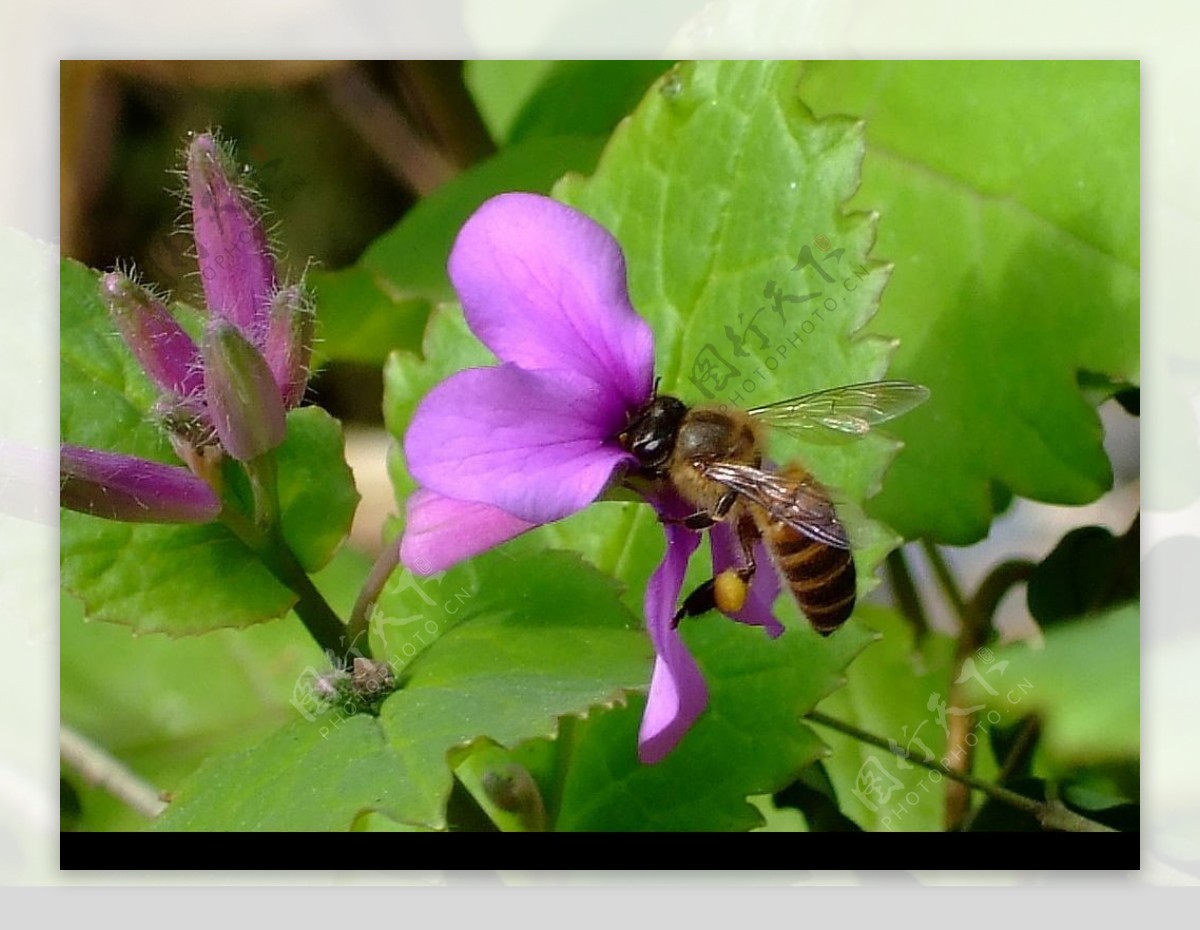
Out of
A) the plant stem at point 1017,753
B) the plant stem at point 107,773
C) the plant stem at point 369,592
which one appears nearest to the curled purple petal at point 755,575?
the plant stem at point 369,592

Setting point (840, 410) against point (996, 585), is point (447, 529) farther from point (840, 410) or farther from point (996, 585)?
point (996, 585)

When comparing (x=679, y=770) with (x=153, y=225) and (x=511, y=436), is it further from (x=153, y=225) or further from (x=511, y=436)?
(x=153, y=225)

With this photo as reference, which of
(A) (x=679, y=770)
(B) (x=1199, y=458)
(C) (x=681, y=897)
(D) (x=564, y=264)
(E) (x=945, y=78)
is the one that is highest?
(E) (x=945, y=78)

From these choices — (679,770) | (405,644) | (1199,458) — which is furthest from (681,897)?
(1199,458)

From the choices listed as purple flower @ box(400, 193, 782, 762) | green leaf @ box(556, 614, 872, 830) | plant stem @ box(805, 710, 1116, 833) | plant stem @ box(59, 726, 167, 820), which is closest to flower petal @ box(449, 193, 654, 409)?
purple flower @ box(400, 193, 782, 762)

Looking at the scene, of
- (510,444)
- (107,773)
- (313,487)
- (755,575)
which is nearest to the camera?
(510,444)

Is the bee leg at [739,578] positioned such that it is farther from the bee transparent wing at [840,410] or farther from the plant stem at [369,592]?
the plant stem at [369,592]

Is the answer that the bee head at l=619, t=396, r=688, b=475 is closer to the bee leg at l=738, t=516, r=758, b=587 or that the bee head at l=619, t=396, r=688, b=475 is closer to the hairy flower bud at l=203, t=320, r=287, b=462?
the bee leg at l=738, t=516, r=758, b=587

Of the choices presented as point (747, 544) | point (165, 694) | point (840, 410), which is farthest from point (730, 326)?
point (165, 694)
